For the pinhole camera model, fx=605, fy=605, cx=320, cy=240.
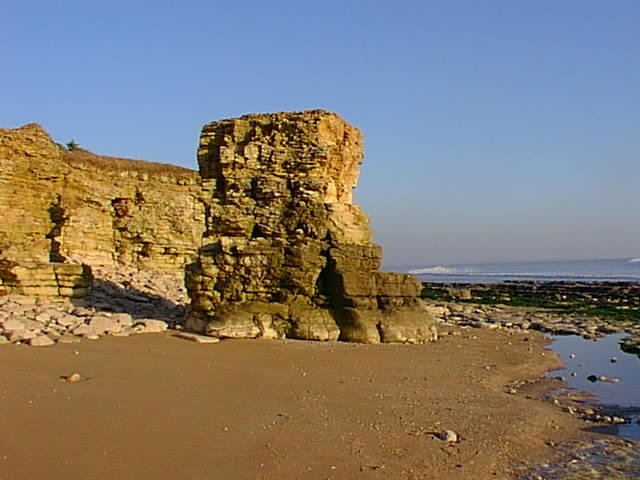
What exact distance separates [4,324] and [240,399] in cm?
552

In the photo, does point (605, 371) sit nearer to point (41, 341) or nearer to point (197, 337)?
point (197, 337)

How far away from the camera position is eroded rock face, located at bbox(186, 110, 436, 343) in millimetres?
11773

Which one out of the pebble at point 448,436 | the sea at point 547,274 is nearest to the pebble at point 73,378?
the pebble at point 448,436

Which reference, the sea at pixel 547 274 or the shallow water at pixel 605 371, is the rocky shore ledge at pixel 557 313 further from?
the sea at pixel 547 274

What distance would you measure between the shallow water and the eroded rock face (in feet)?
9.90

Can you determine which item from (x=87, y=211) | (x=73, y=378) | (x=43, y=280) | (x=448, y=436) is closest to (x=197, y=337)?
(x=73, y=378)

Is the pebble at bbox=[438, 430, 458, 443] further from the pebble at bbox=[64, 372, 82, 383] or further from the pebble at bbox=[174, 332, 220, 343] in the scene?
the pebble at bbox=[174, 332, 220, 343]

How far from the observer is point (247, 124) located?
45.5 feet

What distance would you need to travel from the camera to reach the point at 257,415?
6.20m

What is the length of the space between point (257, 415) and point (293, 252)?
6.16 metres

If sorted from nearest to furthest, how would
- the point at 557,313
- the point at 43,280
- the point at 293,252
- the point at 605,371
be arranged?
the point at 605,371, the point at 293,252, the point at 43,280, the point at 557,313

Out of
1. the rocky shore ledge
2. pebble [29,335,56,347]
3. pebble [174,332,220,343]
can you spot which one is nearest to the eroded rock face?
pebble [174,332,220,343]

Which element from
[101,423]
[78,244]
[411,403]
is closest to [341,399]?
[411,403]

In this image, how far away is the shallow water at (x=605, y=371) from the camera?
7824 mm
